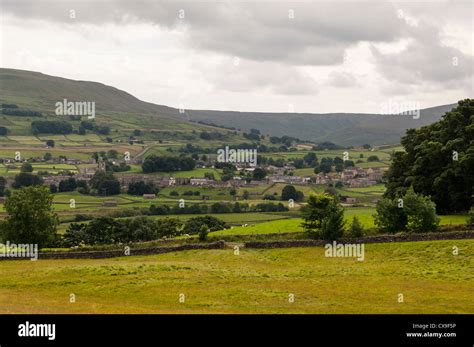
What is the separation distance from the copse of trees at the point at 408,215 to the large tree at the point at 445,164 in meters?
8.47

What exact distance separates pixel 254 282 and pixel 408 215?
22459mm

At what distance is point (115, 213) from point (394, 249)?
8909cm

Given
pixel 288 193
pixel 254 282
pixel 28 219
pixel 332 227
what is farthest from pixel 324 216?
pixel 288 193

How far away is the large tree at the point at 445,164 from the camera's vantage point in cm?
6900

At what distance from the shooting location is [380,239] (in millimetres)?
57438

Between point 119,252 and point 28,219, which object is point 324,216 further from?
point 28,219

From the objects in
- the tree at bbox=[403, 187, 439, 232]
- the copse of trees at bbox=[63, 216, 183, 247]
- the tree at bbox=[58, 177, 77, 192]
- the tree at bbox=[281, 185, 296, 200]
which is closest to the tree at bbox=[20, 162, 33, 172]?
the tree at bbox=[58, 177, 77, 192]

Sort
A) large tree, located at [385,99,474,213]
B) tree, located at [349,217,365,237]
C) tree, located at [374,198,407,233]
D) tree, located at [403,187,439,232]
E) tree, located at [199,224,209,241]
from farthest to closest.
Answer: large tree, located at [385,99,474,213]
tree, located at [199,224,209,241]
tree, located at [374,198,407,233]
tree, located at [349,217,365,237]
tree, located at [403,187,439,232]

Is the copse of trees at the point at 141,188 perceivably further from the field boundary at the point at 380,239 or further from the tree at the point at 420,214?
the tree at the point at 420,214

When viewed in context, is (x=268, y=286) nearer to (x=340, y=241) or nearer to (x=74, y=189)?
(x=340, y=241)

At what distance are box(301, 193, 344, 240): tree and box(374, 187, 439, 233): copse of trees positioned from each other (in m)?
4.67

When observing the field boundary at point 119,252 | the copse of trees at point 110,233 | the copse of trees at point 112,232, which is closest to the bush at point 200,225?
the copse of trees at point 112,232

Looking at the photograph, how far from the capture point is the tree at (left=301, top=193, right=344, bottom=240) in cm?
5956

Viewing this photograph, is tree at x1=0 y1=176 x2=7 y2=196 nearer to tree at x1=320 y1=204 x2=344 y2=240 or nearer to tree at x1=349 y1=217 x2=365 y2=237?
tree at x1=320 y1=204 x2=344 y2=240
